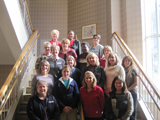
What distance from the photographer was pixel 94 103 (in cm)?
262

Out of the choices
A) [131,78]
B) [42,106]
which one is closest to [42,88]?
[42,106]

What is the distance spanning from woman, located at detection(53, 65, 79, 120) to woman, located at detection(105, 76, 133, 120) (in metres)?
0.54

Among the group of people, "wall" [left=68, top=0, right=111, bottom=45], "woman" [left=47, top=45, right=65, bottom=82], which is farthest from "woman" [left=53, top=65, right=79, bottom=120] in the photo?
"wall" [left=68, top=0, right=111, bottom=45]

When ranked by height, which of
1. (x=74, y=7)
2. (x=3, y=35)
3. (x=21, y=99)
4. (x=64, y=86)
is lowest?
(x=21, y=99)

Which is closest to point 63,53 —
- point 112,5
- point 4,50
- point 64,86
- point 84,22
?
point 64,86

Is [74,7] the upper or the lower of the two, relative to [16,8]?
upper

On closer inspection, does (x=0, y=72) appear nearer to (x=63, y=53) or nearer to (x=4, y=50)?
(x=4, y=50)

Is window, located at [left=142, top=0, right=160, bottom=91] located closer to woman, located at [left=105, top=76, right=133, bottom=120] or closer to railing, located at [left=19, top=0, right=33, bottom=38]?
woman, located at [left=105, top=76, right=133, bottom=120]

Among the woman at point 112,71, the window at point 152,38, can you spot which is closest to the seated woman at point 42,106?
the woman at point 112,71

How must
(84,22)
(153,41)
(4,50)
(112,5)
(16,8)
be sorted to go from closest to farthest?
(16,8) → (4,50) → (153,41) → (112,5) → (84,22)

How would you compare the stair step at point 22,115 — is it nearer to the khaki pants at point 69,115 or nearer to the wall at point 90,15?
the khaki pants at point 69,115

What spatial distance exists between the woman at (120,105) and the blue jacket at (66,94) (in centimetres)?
53

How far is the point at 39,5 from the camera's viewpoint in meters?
8.03

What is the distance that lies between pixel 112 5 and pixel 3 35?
408 centimetres
